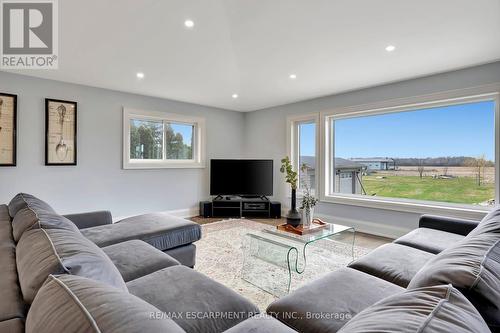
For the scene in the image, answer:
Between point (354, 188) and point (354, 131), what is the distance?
1.00m

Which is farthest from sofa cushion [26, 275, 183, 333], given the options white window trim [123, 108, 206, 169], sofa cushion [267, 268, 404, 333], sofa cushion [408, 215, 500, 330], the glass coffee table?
white window trim [123, 108, 206, 169]

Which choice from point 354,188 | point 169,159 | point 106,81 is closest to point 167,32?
point 106,81

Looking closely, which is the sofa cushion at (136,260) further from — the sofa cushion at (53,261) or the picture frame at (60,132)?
the picture frame at (60,132)

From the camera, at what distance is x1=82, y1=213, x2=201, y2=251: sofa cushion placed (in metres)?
2.15

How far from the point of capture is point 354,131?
14.4ft

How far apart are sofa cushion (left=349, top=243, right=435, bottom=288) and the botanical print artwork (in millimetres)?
4057

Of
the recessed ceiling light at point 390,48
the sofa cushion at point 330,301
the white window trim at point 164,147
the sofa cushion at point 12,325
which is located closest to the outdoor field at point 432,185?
the recessed ceiling light at point 390,48

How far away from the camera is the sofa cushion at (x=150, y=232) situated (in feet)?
7.06

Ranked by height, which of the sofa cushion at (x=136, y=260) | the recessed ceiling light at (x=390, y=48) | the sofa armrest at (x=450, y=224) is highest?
the recessed ceiling light at (x=390, y=48)

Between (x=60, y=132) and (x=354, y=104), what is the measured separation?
4.55 meters

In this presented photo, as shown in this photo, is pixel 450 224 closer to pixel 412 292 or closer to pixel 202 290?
pixel 412 292

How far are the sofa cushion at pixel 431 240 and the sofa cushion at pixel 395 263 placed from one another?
0.11 m

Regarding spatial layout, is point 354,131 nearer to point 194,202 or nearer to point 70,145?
point 194,202

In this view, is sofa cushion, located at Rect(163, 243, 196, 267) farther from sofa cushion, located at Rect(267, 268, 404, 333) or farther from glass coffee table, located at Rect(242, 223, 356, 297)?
sofa cushion, located at Rect(267, 268, 404, 333)
